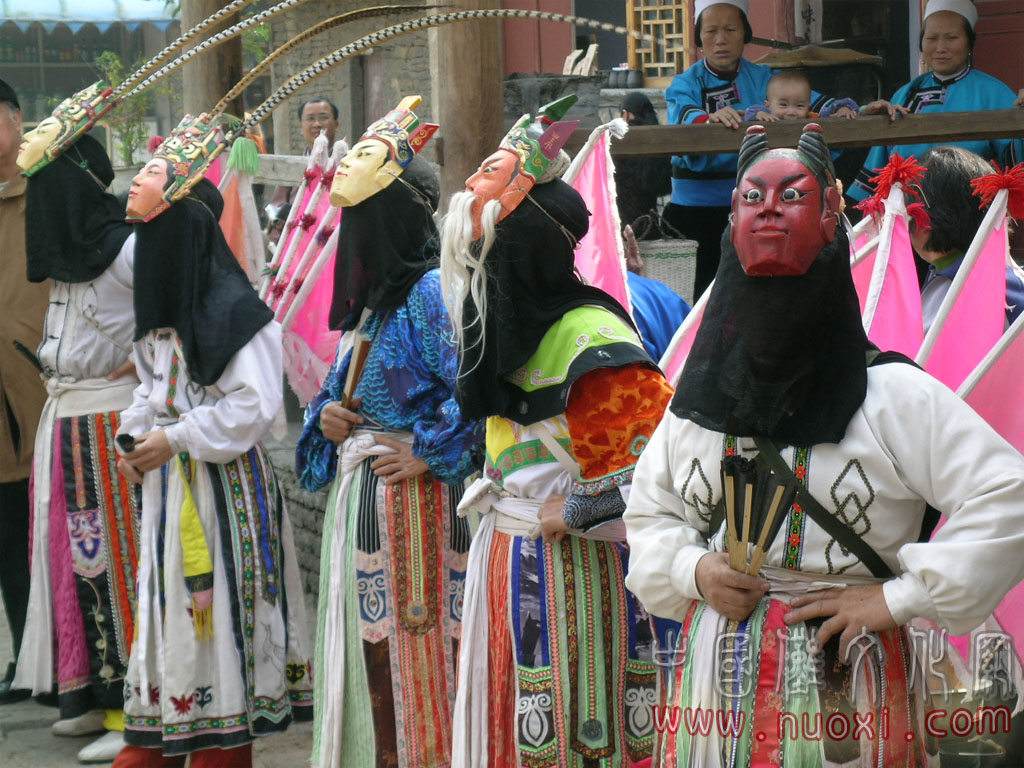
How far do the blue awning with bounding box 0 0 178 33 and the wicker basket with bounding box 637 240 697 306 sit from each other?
66.2 ft

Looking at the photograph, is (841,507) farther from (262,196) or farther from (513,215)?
(262,196)

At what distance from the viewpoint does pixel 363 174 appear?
3691 millimetres

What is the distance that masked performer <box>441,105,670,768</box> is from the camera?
9.59 ft

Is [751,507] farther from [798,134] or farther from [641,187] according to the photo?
[641,187]

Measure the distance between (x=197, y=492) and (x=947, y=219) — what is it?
2317 millimetres

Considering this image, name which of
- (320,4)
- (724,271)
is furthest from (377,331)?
(320,4)

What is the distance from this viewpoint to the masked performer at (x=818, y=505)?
2193 mm

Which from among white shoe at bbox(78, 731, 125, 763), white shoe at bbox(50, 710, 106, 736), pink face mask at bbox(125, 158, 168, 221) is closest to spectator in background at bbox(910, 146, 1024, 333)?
pink face mask at bbox(125, 158, 168, 221)

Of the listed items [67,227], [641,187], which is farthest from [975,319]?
[641,187]

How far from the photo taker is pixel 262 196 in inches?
339

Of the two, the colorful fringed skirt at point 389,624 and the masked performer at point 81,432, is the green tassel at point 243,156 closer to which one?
the masked performer at point 81,432

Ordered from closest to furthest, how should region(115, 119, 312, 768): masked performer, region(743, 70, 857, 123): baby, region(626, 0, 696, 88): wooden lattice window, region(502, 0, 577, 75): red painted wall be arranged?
region(115, 119, 312, 768): masked performer < region(743, 70, 857, 123): baby < region(626, 0, 696, 88): wooden lattice window < region(502, 0, 577, 75): red painted wall

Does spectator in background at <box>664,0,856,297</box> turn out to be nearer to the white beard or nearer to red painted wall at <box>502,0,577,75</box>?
the white beard

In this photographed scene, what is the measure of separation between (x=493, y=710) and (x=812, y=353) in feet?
4.07
